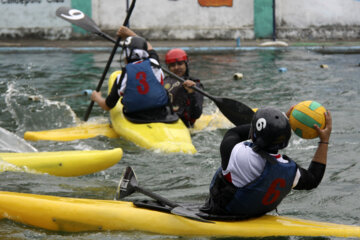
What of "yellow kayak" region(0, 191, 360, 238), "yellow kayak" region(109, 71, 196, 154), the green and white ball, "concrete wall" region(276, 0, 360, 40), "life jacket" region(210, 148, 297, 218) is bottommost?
"concrete wall" region(276, 0, 360, 40)

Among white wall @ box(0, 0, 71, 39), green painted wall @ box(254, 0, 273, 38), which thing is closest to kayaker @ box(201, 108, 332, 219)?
white wall @ box(0, 0, 71, 39)

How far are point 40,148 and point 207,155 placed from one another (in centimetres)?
189

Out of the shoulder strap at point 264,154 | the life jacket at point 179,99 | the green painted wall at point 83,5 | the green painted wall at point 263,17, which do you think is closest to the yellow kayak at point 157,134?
the life jacket at point 179,99

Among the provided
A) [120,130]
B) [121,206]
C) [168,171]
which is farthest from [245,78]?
[121,206]

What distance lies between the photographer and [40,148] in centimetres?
689

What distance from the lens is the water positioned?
5023 millimetres

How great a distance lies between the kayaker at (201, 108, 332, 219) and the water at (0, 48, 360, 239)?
0.56 meters

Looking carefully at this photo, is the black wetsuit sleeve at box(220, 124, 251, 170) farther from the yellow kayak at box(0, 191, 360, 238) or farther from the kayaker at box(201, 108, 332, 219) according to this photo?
the yellow kayak at box(0, 191, 360, 238)

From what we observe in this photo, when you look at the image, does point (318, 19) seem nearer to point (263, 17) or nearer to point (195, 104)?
point (263, 17)

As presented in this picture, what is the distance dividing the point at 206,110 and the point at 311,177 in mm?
5143

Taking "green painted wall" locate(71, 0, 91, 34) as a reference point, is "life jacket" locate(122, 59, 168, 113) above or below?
above

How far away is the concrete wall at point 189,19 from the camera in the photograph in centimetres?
1736

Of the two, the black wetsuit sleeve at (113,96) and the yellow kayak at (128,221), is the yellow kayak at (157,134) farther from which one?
the yellow kayak at (128,221)

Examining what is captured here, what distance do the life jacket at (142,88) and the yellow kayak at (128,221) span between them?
2.75 m
